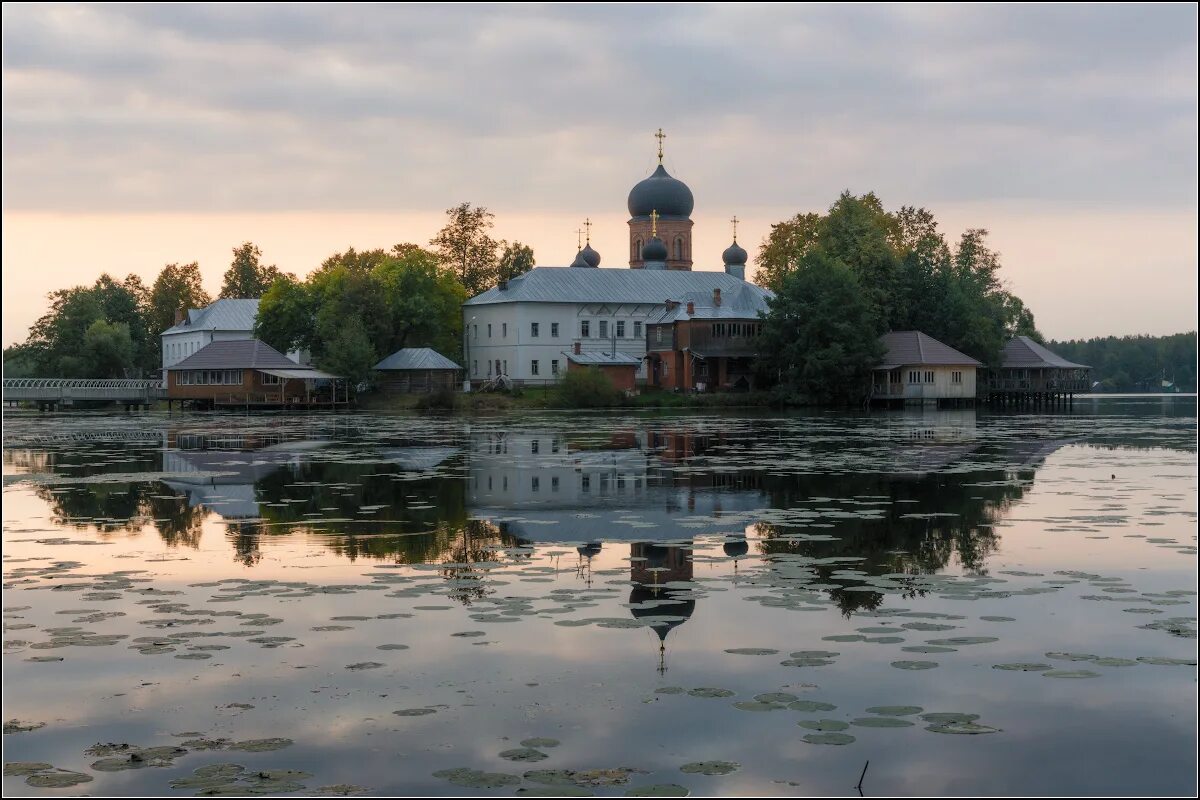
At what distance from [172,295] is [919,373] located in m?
77.2

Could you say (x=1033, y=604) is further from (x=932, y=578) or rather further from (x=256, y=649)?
(x=256, y=649)

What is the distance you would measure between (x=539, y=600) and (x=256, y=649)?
9.89 feet

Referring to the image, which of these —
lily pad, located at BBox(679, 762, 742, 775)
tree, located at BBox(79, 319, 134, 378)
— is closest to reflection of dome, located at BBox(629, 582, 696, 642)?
lily pad, located at BBox(679, 762, 742, 775)

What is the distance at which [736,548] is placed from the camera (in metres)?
16.4

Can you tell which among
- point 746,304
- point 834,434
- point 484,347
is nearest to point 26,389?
point 484,347

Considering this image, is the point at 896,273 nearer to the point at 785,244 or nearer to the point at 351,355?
the point at 785,244

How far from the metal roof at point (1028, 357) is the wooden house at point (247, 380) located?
44705mm

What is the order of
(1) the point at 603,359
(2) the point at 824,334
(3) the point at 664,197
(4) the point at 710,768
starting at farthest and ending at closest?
1. (3) the point at 664,197
2. (1) the point at 603,359
3. (2) the point at 824,334
4. (4) the point at 710,768

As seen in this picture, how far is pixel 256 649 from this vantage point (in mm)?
10914

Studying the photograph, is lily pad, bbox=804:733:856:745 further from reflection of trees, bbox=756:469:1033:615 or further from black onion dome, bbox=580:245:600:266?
black onion dome, bbox=580:245:600:266

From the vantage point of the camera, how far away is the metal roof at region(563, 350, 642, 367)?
88.0 metres

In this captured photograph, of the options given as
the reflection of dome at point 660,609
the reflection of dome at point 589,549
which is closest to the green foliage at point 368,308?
the reflection of dome at point 589,549

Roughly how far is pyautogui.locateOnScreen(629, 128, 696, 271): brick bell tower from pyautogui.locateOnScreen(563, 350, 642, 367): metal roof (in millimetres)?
17422

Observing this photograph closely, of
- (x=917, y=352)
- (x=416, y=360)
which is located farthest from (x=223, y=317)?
(x=917, y=352)
